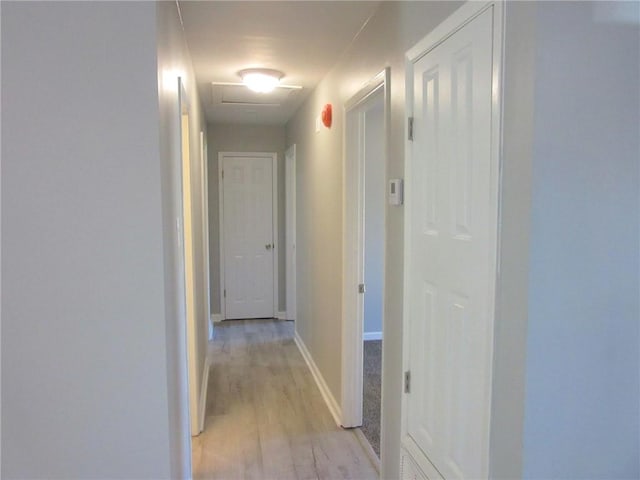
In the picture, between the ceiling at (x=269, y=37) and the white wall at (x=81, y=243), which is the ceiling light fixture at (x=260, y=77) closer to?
the ceiling at (x=269, y=37)

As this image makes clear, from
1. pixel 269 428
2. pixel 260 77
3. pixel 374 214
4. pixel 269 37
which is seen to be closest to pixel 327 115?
pixel 260 77

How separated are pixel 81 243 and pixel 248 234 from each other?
4171 mm

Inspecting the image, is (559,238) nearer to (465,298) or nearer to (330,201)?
(465,298)

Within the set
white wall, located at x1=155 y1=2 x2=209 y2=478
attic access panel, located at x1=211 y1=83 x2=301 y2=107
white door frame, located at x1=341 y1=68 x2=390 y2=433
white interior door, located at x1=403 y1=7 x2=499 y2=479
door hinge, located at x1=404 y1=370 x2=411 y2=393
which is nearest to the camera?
white interior door, located at x1=403 y1=7 x2=499 y2=479

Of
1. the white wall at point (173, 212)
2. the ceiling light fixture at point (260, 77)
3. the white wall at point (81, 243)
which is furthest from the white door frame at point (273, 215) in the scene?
the white wall at point (81, 243)

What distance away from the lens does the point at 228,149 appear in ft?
18.2

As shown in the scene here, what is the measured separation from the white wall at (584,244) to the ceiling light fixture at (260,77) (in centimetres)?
234

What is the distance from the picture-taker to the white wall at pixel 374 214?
4.59 metres

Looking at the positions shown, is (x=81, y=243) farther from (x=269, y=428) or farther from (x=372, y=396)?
(x=372, y=396)

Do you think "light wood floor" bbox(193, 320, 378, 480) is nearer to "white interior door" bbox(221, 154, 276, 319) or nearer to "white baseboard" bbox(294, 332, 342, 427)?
"white baseboard" bbox(294, 332, 342, 427)

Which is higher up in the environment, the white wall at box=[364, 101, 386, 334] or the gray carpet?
the white wall at box=[364, 101, 386, 334]

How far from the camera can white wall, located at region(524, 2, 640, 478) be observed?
120cm

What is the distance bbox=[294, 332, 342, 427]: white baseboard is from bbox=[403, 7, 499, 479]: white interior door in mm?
1185

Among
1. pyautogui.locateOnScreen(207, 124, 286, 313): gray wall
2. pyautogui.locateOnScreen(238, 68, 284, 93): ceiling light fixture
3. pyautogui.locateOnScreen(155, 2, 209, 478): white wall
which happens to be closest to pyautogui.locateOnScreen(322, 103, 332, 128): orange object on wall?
pyautogui.locateOnScreen(238, 68, 284, 93): ceiling light fixture
